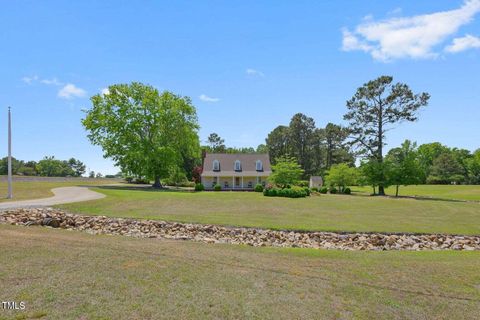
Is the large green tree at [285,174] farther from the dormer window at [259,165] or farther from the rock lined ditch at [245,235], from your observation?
the rock lined ditch at [245,235]

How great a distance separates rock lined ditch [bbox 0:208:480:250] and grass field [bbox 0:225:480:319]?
332 cm

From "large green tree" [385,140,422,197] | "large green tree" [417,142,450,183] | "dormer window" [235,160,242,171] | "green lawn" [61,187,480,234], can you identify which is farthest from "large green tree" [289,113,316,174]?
"green lawn" [61,187,480,234]

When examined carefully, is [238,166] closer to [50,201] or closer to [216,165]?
[216,165]

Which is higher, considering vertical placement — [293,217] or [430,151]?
[430,151]

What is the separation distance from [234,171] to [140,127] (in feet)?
47.6

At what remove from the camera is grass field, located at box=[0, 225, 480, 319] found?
16.2 feet

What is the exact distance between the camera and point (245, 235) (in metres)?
13.5

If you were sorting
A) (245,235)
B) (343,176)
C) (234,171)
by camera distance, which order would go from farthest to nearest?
1. (234,171)
2. (343,176)
3. (245,235)

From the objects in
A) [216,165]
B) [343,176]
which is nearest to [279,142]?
[216,165]

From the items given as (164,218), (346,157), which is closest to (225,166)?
(346,157)

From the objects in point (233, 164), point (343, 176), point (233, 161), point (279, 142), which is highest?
point (279, 142)

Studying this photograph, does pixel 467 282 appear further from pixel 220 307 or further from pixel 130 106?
pixel 130 106

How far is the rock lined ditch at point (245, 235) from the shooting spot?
12.1 metres

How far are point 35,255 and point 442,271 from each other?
858 cm
